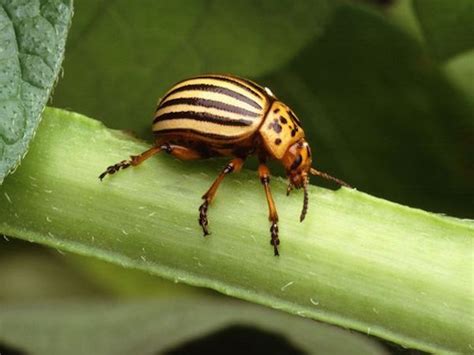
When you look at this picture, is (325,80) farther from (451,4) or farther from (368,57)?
(451,4)

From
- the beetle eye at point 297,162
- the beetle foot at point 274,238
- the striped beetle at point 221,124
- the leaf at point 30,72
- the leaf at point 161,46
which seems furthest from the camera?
the leaf at point 161,46

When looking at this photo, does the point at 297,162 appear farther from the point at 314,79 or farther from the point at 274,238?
the point at 314,79

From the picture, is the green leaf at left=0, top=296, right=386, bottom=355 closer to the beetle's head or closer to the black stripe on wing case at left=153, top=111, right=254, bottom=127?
the beetle's head

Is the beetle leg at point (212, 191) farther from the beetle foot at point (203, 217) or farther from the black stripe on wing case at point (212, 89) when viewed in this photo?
the black stripe on wing case at point (212, 89)

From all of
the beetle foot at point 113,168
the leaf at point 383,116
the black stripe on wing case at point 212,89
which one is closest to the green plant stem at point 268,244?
the beetle foot at point 113,168

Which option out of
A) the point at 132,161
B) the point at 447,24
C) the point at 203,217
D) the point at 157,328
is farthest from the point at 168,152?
the point at 157,328

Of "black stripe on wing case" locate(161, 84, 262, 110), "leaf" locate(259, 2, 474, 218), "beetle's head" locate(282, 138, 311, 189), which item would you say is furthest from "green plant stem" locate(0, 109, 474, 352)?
"leaf" locate(259, 2, 474, 218)

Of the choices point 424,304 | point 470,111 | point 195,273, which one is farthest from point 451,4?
point 195,273
